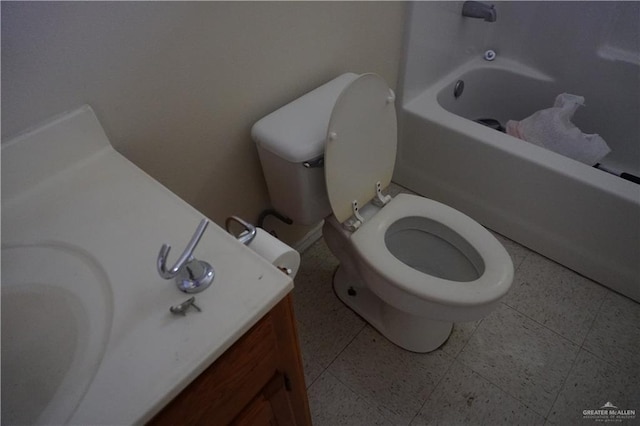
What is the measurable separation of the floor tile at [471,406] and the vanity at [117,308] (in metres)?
0.62

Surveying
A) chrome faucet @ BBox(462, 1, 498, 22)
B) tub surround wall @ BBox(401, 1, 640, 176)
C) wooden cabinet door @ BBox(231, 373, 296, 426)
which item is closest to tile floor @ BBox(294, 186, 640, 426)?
wooden cabinet door @ BBox(231, 373, 296, 426)

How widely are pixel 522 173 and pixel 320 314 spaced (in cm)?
94

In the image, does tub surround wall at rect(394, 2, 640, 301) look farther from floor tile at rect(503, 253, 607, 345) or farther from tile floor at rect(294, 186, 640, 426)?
tile floor at rect(294, 186, 640, 426)

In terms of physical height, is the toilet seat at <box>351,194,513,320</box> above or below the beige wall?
below

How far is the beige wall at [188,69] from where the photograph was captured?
0.63 metres

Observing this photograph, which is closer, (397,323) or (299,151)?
(299,151)

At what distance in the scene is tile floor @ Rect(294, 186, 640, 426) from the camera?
3.71 feet

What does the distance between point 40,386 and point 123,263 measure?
0.59 ft

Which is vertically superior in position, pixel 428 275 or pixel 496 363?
pixel 428 275

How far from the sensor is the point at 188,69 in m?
0.84

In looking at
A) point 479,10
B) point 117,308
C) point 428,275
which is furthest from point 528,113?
point 117,308

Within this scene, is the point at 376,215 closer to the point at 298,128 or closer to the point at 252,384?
the point at 298,128

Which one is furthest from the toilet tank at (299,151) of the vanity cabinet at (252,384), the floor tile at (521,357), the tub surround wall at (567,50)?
the floor tile at (521,357)

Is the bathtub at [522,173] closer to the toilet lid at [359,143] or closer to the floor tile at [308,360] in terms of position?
the toilet lid at [359,143]
